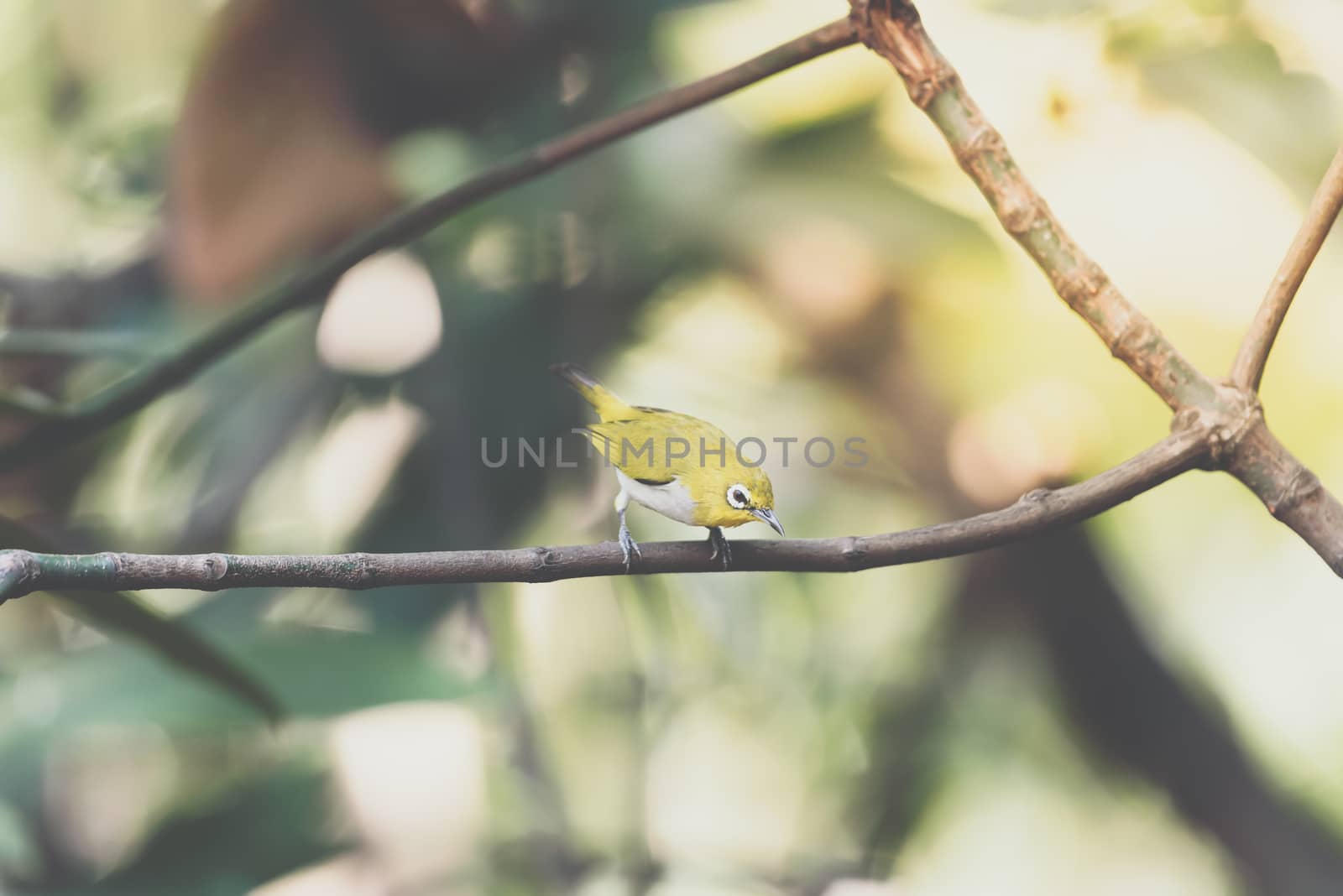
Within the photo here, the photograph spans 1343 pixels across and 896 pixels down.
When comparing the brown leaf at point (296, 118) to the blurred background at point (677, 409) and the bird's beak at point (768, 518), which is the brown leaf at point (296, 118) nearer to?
the blurred background at point (677, 409)

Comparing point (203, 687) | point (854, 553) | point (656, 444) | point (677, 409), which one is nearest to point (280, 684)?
point (203, 687)

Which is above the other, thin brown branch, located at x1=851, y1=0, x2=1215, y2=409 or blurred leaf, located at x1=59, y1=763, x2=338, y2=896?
blurred leaf, located at x1=59, y1=763, x2=338, y2=896

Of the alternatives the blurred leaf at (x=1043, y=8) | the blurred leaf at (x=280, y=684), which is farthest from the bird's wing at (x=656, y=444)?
the blurred leaf at (x=1043, y=8)

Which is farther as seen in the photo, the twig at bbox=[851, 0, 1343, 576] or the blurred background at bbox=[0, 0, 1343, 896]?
the blurred background at bbox=[0, 0, 1343, 896]

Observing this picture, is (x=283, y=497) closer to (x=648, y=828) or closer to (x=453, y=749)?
(x=453, y=749)

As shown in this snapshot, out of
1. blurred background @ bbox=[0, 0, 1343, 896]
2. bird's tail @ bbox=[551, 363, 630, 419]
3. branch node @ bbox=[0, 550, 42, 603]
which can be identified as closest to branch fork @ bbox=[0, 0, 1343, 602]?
branch node @ bbox=[0, 550, 42, 603]

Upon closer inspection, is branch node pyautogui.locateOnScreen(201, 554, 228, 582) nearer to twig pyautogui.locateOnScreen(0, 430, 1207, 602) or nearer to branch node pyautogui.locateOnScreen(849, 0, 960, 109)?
twig pyautogui.locateOnScreen(0, 430, 1207, 602)
